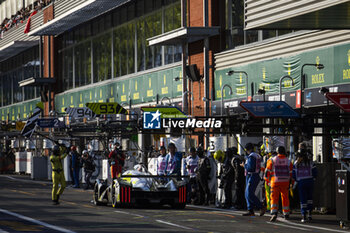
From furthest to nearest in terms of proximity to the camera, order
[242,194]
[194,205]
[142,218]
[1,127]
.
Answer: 1. [1,127]
2. [194,205]
3. [242,194]
4. [142,218]

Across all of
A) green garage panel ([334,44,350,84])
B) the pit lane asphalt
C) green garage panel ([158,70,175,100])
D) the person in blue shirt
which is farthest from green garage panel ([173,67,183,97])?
the person in blue shirt

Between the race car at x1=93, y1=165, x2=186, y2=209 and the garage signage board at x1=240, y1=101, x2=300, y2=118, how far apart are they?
5189 mm

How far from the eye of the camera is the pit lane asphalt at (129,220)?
1750 cm

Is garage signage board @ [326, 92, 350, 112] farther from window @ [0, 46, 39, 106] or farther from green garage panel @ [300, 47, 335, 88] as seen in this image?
window @ [0, 46, 39, 106]

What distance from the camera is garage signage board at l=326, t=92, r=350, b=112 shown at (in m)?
17.3

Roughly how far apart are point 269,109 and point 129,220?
3.99m

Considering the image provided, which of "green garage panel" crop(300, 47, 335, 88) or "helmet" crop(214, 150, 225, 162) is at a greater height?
"green garage panel" crop(300, 47, 335, 88)

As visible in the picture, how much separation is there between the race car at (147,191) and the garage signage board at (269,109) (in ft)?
17.0

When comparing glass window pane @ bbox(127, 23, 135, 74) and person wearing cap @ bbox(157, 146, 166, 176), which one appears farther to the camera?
glass window pane @ bbox(127, 23, 135, 74)

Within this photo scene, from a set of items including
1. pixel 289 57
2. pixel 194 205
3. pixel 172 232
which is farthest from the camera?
pixel 289 57

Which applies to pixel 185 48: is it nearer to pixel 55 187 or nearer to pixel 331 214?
pixel 55 187

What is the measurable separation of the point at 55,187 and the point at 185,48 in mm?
13029

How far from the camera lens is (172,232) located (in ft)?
54.9

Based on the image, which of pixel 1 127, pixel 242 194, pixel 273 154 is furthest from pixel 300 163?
pixel 1 127
